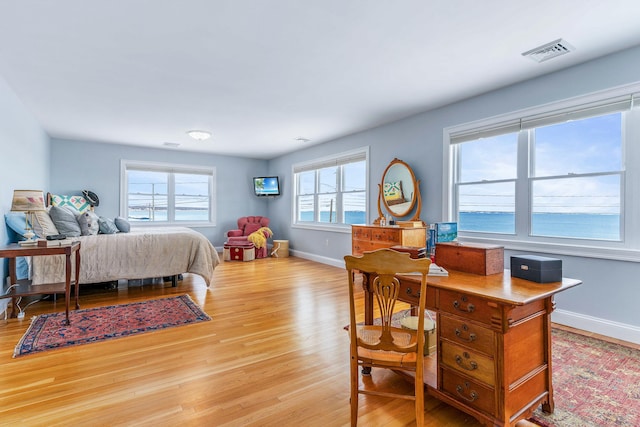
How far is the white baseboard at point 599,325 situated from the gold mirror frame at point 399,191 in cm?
196

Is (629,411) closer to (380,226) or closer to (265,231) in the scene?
(380,226)

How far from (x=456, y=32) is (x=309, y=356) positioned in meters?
2.75

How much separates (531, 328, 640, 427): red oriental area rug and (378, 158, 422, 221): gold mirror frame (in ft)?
7.58

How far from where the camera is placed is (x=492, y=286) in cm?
166

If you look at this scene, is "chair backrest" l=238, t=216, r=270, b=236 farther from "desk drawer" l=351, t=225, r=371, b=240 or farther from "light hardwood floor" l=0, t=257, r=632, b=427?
"light hardwood floor" l=0, t=257, r=632, b=427

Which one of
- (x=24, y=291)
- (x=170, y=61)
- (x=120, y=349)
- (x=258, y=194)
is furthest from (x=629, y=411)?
(x=258, y=194)

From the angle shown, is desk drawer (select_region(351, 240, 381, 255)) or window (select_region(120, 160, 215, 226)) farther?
window (select_region(120, 160, 215, 226))

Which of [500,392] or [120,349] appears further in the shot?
[120,349]

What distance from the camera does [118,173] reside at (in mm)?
6770

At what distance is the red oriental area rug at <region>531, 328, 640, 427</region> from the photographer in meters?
1.71

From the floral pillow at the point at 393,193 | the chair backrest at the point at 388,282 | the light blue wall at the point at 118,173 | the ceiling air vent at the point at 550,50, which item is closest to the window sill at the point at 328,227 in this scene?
the floral pillow at the point at 393,193

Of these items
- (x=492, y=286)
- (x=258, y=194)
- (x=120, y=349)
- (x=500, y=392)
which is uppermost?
(x=258, y=194)

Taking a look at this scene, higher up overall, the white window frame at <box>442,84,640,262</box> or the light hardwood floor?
the white window frame at <box>442,84,640,262</box>

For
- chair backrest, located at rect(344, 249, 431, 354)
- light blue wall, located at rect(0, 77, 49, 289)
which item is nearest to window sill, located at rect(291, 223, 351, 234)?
chair backrest, located at rect(344, 249, 431, 354)
